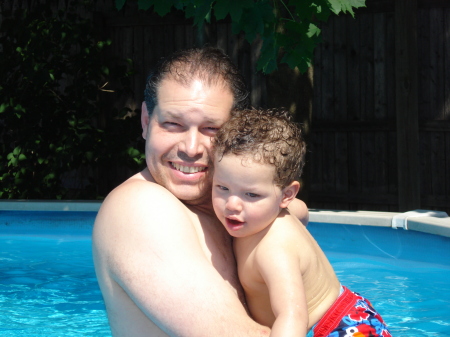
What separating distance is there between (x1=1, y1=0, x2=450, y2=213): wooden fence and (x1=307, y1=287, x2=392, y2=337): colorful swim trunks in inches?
195

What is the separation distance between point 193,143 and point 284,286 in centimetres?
51

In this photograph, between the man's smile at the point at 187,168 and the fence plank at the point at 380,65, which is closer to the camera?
the man's smile at the point at 187,168

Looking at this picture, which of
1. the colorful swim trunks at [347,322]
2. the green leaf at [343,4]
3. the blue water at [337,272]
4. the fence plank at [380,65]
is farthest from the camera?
the fence plank at [380,65]

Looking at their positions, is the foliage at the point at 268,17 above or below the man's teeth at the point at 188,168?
above

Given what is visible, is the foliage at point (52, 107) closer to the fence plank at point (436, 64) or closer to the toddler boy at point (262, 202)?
the fence plank at point (436, 64)

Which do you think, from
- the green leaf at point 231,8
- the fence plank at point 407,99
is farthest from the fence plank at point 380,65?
the green leaf at point 231,8

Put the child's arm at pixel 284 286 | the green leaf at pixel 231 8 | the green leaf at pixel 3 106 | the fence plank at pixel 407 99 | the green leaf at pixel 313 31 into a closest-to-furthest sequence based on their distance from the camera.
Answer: the child's arm at pixel 284 286, the green leaf at pixel 231 8, the green leaf at pixel 313 31, the fence plank at pixel 407 99, the green leaf at pixel 3 106

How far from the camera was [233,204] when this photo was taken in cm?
218

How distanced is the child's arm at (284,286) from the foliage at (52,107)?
18.4 feet

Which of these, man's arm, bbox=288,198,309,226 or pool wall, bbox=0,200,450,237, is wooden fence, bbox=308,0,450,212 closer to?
pool wall, bbox=0,200,450,237

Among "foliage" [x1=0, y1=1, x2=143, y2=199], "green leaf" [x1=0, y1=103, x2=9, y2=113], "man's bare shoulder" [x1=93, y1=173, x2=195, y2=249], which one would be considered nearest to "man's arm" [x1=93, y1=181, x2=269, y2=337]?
"man's bare shoulder" [x1=93, y1=173, x2=195, y2=249]

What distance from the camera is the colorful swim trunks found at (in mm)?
2383

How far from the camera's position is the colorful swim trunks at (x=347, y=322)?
2383 millimetres

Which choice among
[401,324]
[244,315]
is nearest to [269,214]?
[244,315]
